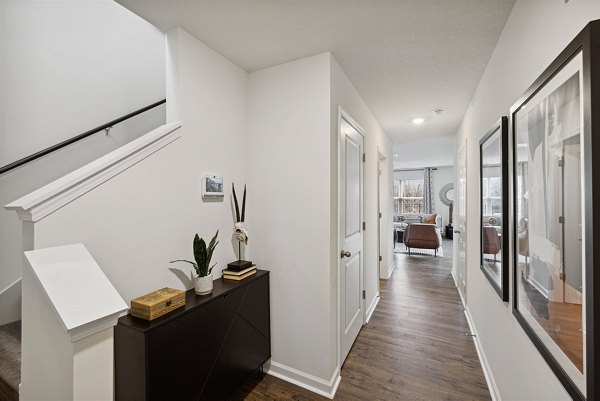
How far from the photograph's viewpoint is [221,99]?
183cm

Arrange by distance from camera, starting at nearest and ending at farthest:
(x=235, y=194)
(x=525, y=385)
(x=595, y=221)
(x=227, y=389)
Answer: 1. (x=595, y=221)
2. (x=525, y=385)
3. (x=227, y=389)
4. (x=235, y=194)

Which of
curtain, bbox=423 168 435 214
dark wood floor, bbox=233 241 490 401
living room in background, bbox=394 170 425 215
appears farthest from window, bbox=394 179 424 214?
dark wood floor, bbox=233 241 490 401

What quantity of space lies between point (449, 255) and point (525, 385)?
5.41 meters

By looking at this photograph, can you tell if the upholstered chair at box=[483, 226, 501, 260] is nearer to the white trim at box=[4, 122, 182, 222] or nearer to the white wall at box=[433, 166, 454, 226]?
the white trim at box=[4, 122, 182, 222]

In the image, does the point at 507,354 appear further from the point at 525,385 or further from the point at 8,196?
the point at 8,196

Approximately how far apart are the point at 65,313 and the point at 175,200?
0.89 m

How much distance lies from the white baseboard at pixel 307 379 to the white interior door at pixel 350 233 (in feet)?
0.81

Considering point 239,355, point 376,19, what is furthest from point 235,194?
point 376,19

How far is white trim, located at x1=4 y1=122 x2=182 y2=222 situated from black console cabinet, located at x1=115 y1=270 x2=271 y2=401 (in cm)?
60

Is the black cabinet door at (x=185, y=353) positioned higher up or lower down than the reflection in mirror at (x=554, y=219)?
lower down

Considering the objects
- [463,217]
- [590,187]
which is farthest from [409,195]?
[590,187]

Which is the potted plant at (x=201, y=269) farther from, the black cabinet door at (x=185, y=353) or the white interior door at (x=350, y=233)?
the white interior door at (x=350, y=233)

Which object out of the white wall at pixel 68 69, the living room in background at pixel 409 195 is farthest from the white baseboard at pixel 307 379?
the living room in background at pixel 409 195

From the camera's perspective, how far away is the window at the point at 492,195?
59.9 inches
